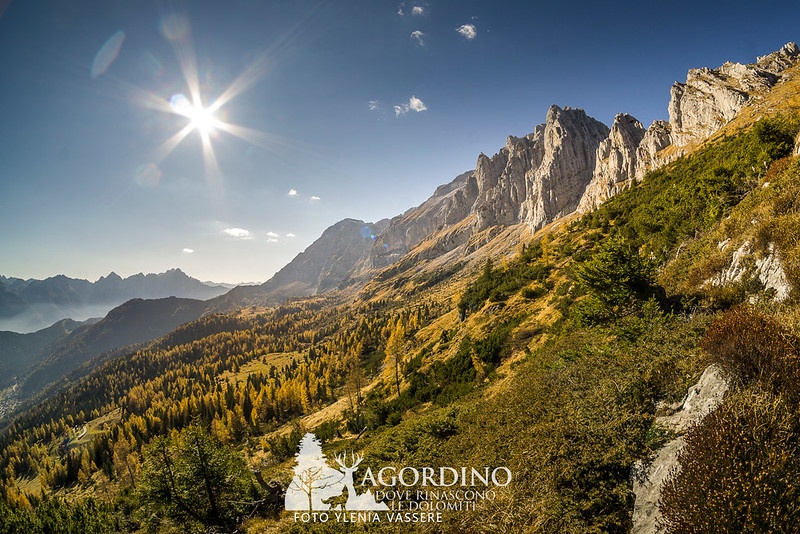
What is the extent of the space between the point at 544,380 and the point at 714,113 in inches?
8468

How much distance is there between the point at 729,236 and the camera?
18375 millimetres

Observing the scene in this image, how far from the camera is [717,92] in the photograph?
153125 mm

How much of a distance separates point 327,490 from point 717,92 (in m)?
235

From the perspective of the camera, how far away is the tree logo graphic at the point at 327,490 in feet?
47.6

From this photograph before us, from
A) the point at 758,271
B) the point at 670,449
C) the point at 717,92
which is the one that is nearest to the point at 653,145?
the point at 717,92

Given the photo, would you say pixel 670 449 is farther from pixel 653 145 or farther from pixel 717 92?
pixel 717 92

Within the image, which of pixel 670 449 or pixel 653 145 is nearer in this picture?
pixel 670 449

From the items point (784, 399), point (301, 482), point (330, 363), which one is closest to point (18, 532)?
point (301, 482)

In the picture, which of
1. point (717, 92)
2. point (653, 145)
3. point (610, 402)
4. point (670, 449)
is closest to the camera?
point (670, 449)

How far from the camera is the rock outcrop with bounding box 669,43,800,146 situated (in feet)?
468

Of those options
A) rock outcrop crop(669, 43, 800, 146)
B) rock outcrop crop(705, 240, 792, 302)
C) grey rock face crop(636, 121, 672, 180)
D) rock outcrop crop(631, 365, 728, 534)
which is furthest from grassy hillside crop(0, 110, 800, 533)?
grey rock face crop(636, 121, 672, 180)

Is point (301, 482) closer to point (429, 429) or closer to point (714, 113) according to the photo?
point (429, 429)

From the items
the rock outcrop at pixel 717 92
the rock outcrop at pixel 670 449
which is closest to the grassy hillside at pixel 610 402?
the rock outcrop at pixel 670 449

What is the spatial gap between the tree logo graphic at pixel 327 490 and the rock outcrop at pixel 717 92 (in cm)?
20561
